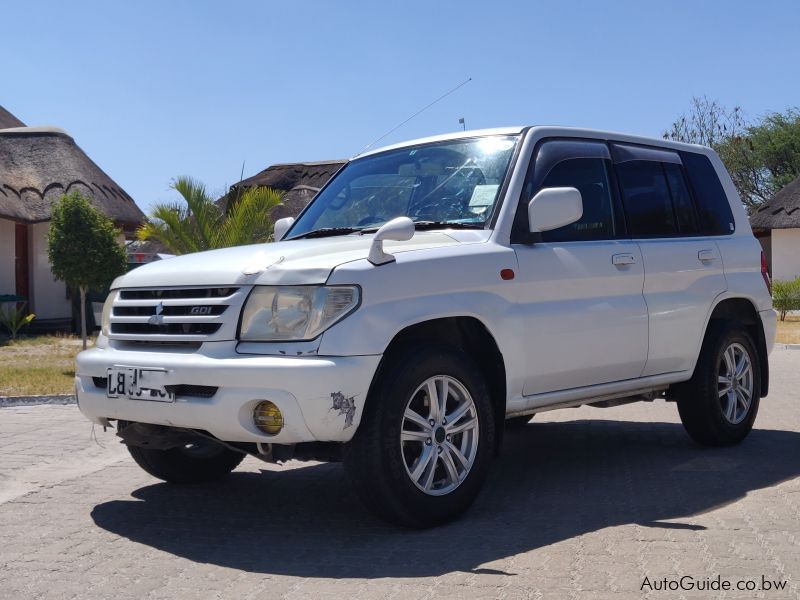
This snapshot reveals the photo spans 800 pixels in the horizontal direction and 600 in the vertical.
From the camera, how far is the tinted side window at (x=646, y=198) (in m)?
6.63

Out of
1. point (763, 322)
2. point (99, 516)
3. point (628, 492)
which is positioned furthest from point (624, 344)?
point (99, 516)

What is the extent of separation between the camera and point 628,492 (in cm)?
591

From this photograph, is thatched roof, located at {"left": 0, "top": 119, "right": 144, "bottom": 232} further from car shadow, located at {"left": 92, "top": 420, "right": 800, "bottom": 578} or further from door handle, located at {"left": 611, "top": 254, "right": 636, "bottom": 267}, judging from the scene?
door handle, located at {"left": 611, "top": 254, "right": 636, "bottom": 267}

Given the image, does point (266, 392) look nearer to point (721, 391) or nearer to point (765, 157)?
point (721, 391)

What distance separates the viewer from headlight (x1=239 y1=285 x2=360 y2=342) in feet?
15.7

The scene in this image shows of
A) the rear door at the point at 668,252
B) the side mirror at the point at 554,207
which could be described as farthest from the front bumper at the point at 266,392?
the rear door at the point at 668,252

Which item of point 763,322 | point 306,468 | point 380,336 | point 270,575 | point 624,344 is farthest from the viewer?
point 763,322

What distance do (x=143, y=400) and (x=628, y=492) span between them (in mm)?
2751

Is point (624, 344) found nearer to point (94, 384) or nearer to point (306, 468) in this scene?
point (306, 468)

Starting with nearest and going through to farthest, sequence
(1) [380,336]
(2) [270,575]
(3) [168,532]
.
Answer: (2) [270,575], (1) [380,336], (3) [168,532]

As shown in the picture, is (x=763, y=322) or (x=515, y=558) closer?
(x=515, y=558)

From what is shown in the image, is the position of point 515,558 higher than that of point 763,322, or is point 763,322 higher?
point 763,322

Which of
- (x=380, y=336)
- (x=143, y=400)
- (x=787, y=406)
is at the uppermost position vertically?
(x=380, y=336)

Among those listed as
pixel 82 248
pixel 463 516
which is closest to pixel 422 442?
pixel 463 516
